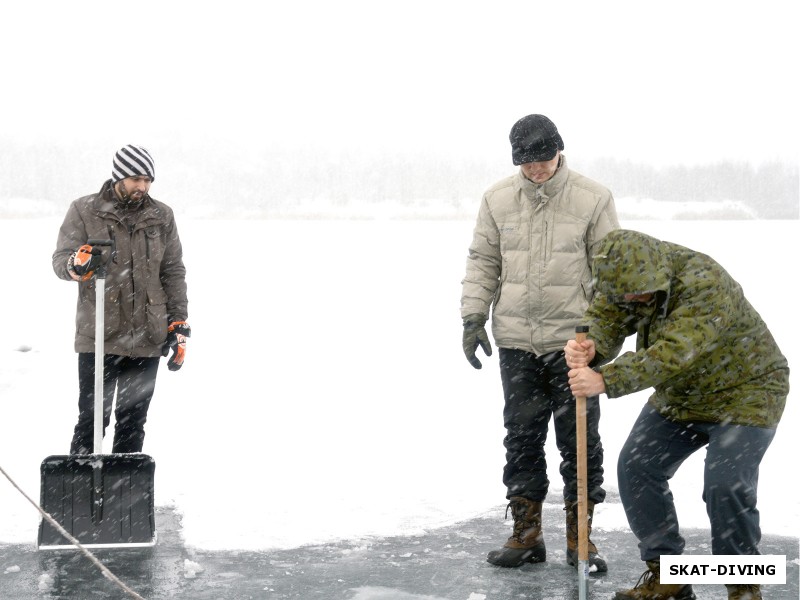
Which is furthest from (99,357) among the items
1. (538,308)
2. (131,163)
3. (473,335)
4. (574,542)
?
(574,542)

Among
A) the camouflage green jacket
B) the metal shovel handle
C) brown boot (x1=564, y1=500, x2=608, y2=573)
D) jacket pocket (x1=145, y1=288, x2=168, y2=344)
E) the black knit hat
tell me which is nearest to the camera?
the camouflage green jacket

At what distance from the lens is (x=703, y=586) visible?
4.30 meters

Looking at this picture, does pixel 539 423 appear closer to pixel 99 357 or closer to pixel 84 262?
pixel 99 357

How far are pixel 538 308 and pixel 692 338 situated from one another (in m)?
1.16

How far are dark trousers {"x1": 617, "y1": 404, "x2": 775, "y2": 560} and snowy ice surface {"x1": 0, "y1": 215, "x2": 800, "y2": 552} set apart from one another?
47.6 inches

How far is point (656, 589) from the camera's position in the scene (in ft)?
13.0

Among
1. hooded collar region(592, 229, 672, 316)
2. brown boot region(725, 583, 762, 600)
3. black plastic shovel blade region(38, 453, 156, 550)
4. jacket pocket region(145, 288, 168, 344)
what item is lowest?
brown boot region(725, 583, 762, 600)

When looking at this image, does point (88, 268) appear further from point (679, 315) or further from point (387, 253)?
point (387, 253)

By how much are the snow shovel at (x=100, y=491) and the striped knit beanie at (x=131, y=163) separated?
14.4 inches

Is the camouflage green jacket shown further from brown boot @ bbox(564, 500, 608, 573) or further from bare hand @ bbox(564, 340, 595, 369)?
brown boot @ bbox(564, 500, 608, 573)

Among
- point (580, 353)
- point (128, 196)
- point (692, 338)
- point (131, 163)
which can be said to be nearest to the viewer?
point (692, 338)

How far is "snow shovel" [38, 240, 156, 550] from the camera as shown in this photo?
186 inches

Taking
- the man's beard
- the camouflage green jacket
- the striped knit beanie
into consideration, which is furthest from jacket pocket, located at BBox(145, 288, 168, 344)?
the camouflage green jacket

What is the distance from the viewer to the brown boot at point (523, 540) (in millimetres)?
4574
